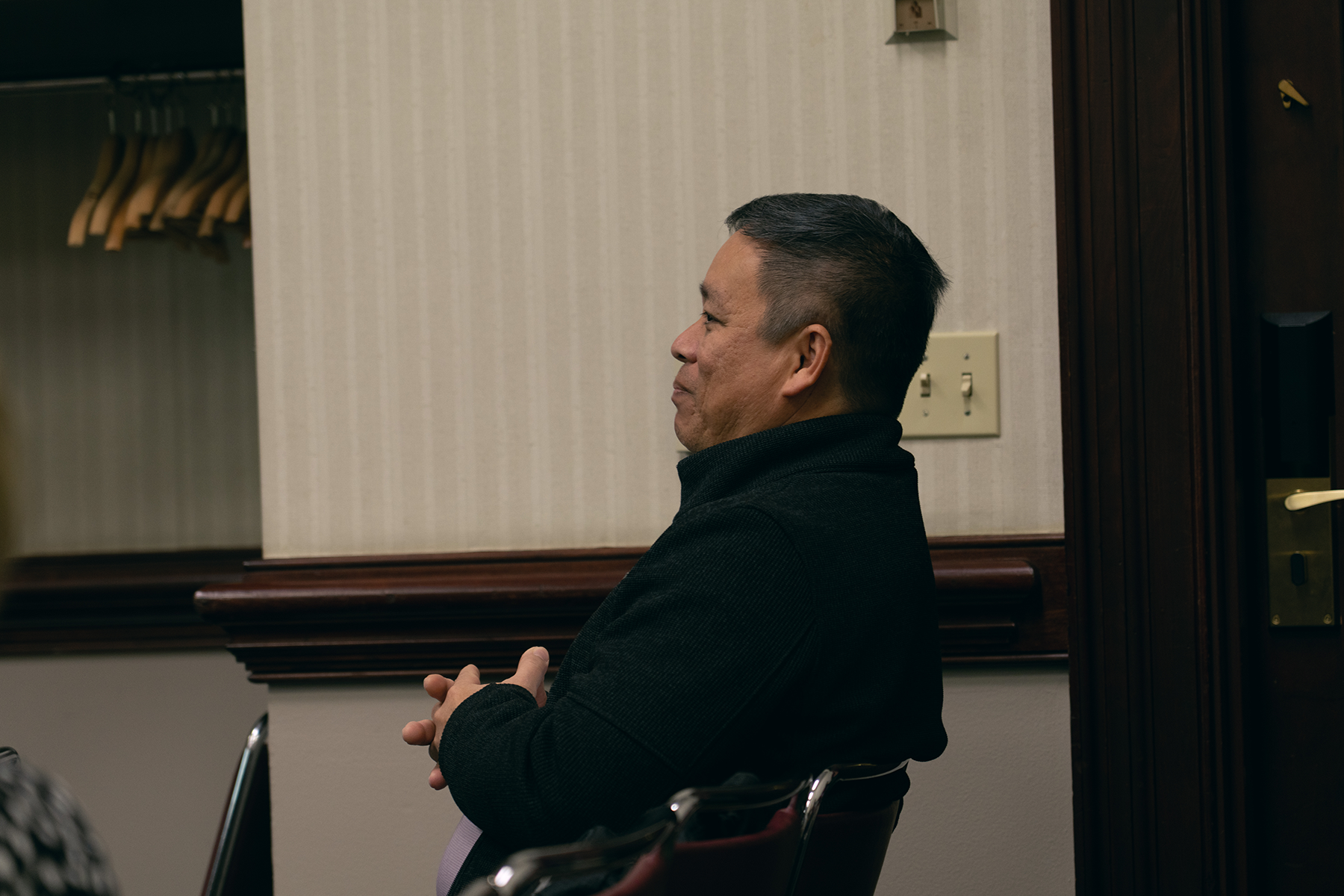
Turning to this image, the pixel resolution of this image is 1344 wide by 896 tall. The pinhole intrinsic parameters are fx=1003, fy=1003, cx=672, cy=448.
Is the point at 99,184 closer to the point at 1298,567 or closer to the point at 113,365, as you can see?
the point at 113,365

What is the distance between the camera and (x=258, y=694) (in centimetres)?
258

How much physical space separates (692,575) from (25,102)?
2.74 m

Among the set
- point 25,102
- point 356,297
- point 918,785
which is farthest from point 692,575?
point 25,102

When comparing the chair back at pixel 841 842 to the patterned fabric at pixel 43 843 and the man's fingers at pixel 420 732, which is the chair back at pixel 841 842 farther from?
the patterned fabric at pixel 43 843

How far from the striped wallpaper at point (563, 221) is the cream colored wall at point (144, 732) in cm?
122

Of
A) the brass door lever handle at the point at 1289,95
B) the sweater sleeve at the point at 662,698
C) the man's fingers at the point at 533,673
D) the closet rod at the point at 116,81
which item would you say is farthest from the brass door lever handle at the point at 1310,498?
the closet rod at the point at 116,81

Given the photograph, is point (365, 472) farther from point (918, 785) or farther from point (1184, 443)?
point (1184, 443)

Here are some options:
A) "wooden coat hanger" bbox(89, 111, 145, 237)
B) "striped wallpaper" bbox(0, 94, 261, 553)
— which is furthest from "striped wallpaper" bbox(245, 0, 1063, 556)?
"striped wallpaper" bbox(0, 94, 261, 553)

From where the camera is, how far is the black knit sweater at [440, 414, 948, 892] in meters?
0.85

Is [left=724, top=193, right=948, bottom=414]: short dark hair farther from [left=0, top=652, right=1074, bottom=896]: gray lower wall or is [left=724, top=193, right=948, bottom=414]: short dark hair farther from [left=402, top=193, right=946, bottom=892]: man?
[left=0, top=652, right=1074, bottom=896]: gray lower wall

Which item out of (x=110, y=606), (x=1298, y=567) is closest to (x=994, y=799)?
(x=1298, y=567)

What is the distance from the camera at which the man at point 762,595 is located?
855 mm

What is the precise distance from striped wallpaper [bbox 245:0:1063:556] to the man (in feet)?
1.48

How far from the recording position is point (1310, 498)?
145 centimetres
